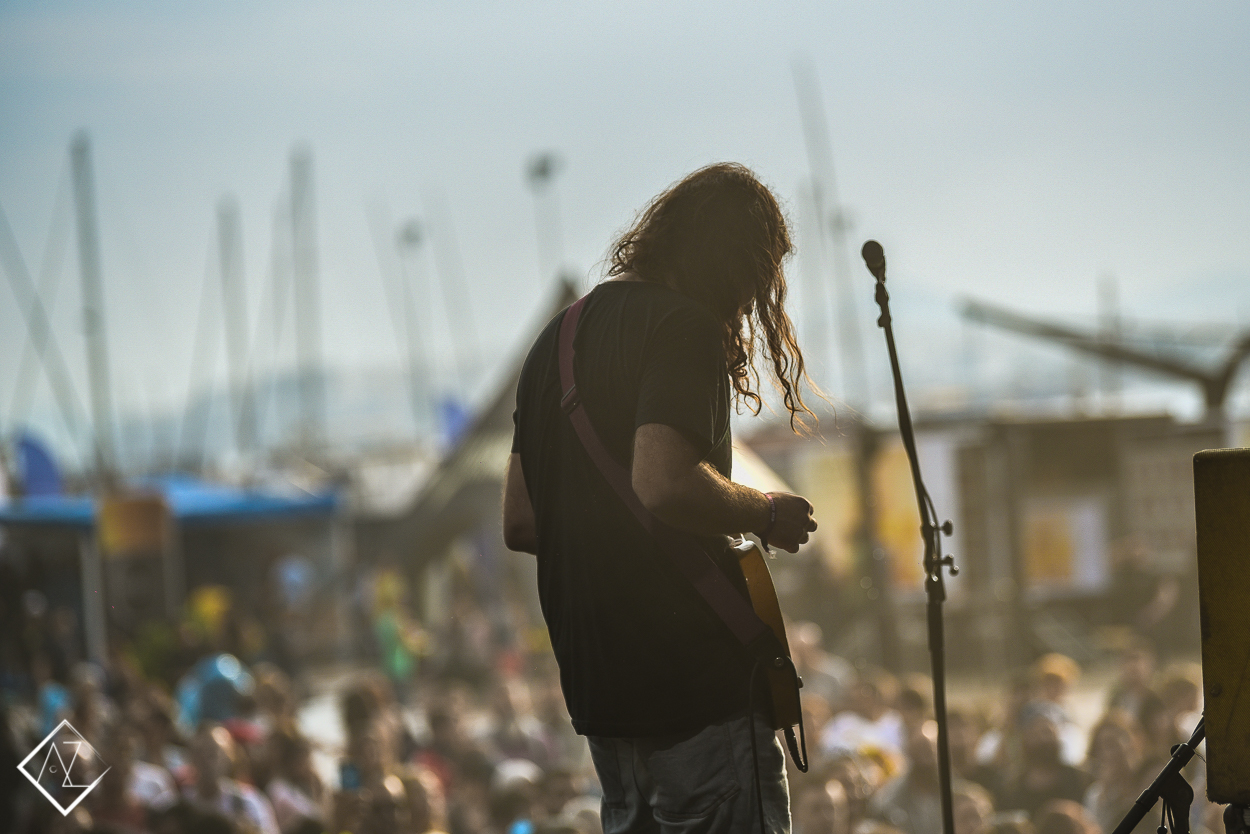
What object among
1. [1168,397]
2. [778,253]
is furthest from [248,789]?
[1168,397]

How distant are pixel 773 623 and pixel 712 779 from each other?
268 mm

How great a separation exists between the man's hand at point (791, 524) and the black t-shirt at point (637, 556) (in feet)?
0.32

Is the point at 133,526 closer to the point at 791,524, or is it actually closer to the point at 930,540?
the point at 930,540

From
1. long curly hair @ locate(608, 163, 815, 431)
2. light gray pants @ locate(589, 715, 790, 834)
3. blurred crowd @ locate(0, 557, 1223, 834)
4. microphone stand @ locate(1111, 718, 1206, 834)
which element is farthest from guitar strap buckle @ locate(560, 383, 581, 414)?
blurred crowd @ locate(0, 557, 1223, 834)

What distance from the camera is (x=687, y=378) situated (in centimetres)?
180

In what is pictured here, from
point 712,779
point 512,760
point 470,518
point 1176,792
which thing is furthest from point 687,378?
point 470,518

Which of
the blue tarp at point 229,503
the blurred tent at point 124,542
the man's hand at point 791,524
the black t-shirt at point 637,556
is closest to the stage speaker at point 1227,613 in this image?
the man's hand at point 791,524

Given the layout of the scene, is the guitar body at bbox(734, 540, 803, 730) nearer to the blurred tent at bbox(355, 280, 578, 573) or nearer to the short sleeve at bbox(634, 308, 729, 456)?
the short sleeve at bbox(634, 308, 729, 456)

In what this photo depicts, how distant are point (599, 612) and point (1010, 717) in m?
4.58

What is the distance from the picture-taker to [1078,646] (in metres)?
12.5

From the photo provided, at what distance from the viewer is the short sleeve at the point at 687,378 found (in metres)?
1.78

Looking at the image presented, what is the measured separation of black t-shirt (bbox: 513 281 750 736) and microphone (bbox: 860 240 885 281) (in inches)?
24.6

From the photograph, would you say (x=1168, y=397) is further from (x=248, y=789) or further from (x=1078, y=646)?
(x=248, y=789)

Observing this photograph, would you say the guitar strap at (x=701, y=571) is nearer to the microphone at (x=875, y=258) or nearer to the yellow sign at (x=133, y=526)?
the microphone at (x=875, y=258)
